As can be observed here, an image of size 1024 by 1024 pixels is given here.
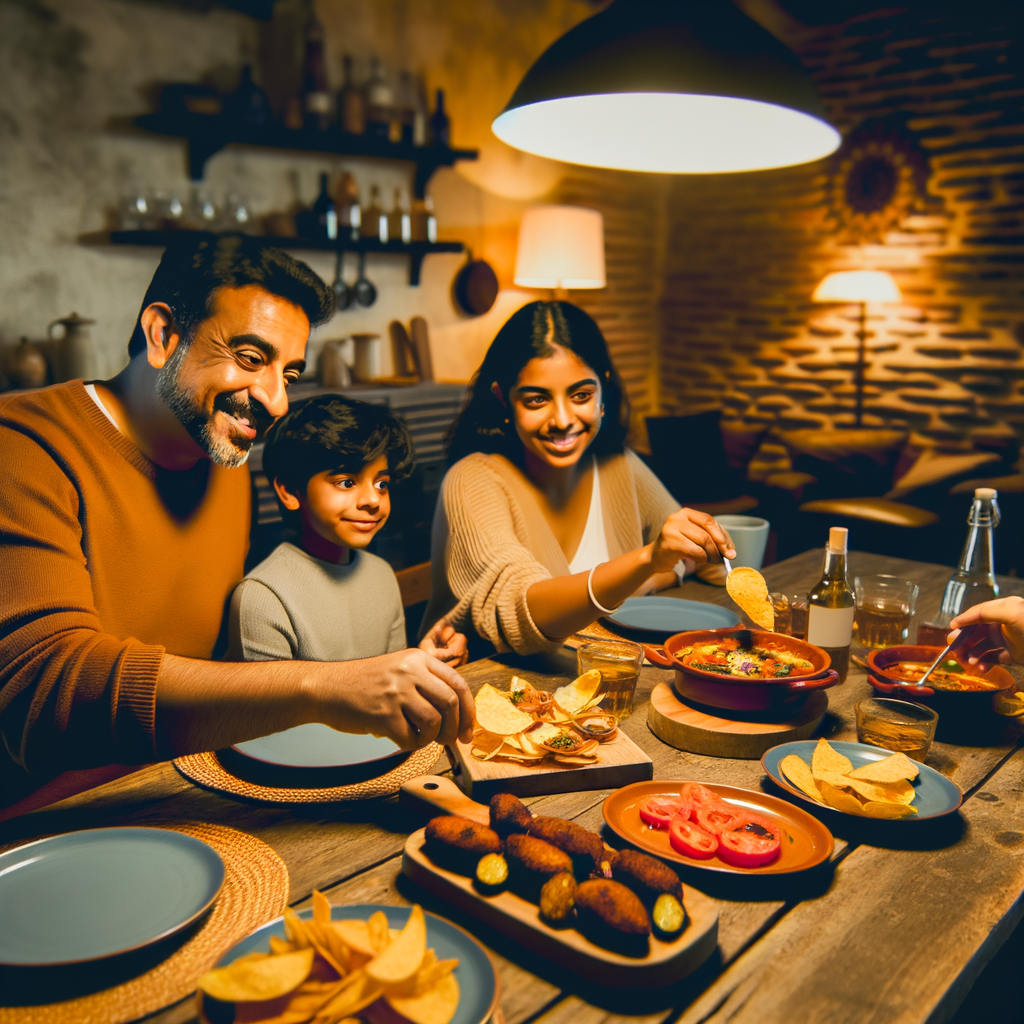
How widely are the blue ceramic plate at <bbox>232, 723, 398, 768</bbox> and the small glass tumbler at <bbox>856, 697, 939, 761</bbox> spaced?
66 cm

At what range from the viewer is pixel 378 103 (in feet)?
13.9

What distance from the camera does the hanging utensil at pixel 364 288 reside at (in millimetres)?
4477

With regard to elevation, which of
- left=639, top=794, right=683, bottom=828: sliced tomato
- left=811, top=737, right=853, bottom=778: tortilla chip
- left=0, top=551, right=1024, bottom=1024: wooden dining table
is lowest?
left=0, top=551, right=1024, bottom=1024: wooden dining table

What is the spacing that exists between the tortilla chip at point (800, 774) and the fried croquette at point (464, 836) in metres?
0.41

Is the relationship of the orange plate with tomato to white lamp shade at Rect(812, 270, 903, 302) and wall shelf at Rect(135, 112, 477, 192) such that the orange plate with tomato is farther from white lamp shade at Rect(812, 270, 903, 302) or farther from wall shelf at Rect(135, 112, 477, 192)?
white lamp shade at Rect(812, 270, 903, 302)

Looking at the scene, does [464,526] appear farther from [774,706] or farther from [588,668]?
[774,706]

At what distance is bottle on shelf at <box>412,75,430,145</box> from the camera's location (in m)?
4.48

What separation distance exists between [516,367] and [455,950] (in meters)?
1.40

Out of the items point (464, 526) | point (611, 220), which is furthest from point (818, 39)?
point (464, 526)

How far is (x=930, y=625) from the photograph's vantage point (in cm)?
159

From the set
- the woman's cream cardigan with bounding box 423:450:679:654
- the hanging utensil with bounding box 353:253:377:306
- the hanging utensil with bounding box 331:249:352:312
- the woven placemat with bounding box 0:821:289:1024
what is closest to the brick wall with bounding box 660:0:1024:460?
the hanging utensil with bounding box 353:253:377:306

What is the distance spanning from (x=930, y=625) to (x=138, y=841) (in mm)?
1354

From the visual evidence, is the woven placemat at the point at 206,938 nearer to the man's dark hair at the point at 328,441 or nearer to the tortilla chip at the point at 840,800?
the tortilla chip at the point at 840,800

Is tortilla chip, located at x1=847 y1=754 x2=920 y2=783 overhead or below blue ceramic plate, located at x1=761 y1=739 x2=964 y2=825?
overhead
